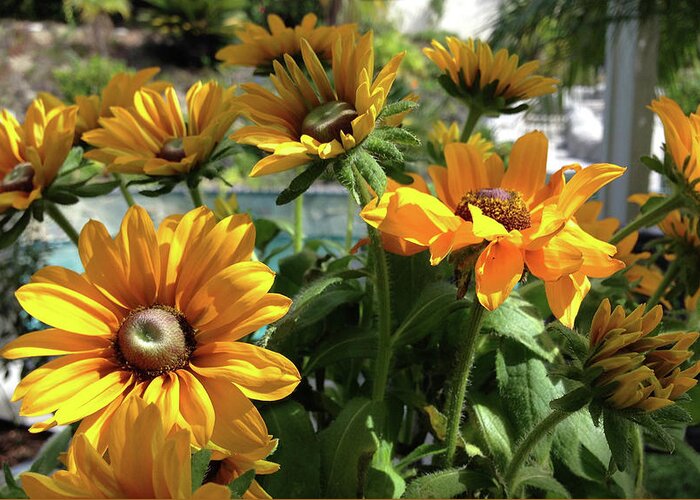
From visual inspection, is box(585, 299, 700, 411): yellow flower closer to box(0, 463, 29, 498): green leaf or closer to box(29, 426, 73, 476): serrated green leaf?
box(0, 463, 29, 498): green leaf

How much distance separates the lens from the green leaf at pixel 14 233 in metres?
0.43

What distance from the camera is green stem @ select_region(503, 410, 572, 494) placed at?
1.08 ft

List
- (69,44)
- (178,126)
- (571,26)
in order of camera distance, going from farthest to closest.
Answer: (69,44), (571,26), (178,126)

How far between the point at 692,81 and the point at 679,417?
6.67 meters

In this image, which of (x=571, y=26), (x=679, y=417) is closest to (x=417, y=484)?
(x=679, y=417)

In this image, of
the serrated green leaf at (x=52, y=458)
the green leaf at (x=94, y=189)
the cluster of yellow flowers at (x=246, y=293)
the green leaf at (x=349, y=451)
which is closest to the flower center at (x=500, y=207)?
the cluster of yellow flowers at (x=246, y=293)

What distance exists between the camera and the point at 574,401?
31 centimetres

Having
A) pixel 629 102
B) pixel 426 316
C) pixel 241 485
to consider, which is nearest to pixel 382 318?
pixel 426 316

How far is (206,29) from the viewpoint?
9250 millimetres

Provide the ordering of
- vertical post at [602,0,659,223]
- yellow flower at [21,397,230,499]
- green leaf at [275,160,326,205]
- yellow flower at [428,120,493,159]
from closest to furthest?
yellow flower at [21,397,230,499], green leaf at [275,160,326,205], yellow flower at [428,120,493,159], vertical post at [602,0,659,223]

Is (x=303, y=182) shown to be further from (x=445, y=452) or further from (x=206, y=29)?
(x=206, y=29)

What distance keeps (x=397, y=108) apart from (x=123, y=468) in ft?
0.69

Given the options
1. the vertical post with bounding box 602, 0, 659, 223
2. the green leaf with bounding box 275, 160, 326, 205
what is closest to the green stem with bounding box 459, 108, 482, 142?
the green leaf with bounding box 275, 160, 326, 205

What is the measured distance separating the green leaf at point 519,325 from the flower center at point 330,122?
13 centimetres
